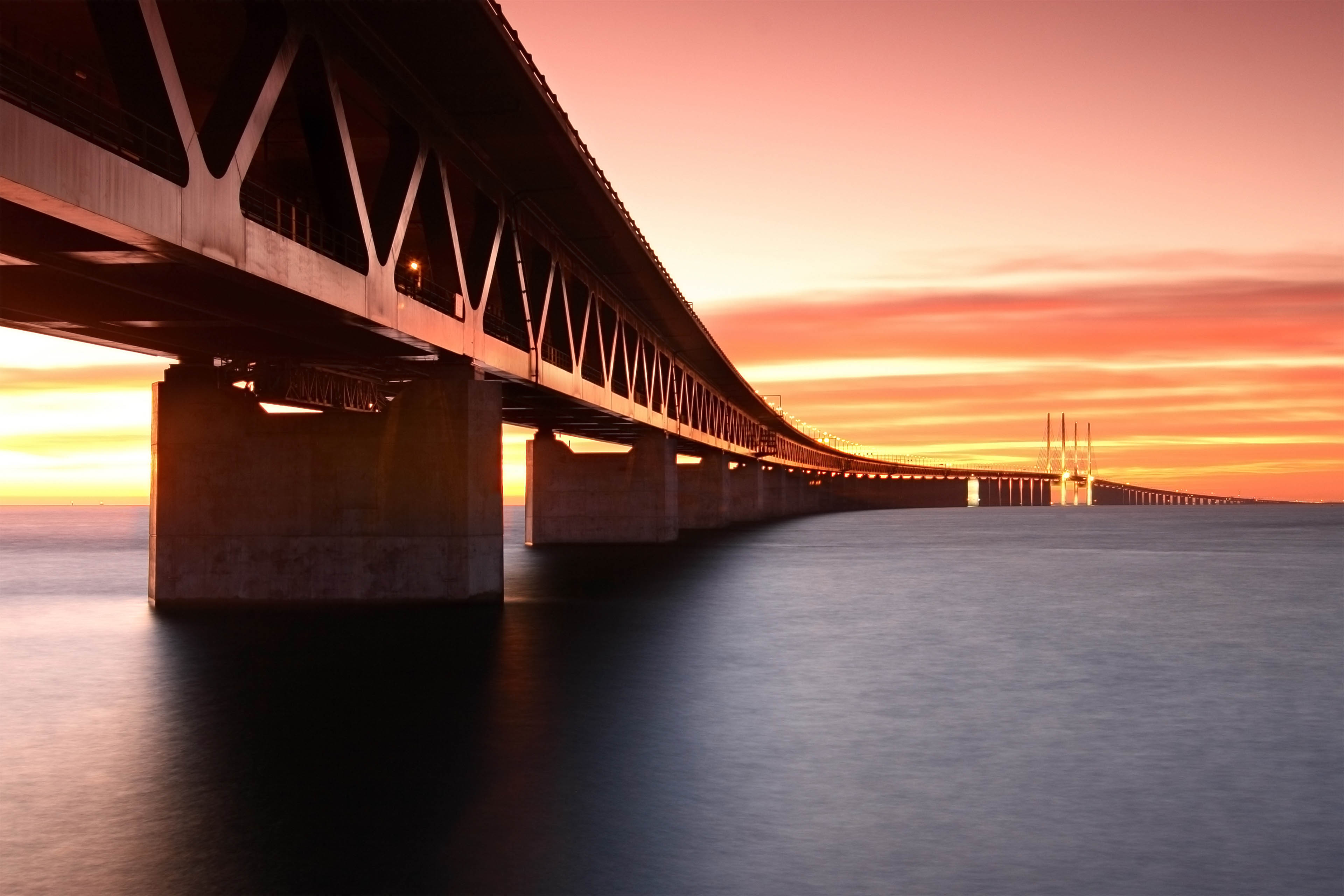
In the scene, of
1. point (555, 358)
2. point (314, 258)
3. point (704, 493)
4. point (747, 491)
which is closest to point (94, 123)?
point (314, 258)

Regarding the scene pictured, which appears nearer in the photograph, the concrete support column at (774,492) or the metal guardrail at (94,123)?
the metal guardrail at (94,123)

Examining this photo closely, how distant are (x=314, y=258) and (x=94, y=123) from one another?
589 centimetres

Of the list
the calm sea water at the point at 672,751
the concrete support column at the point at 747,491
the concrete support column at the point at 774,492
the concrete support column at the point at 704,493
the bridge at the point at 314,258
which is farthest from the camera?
the concrete support column at the point at 774,492

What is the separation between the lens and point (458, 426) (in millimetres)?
30422

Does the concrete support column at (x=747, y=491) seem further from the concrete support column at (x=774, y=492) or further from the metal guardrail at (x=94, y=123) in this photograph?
the metal guardrail at (x=94, y=123)

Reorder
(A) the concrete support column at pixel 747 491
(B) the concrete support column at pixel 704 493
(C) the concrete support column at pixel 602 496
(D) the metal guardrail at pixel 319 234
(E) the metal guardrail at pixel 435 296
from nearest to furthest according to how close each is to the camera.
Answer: (D) the metal guardrail at pixel 319 234 < (E) the metal guardrail at pixel 435 296 < (C) the concrete support column at pixel 602 496 < (B) the concrete support column at pixel 704 493 < (A) the concrete support column at pixel 747 491

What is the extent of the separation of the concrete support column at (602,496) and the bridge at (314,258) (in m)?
18.3

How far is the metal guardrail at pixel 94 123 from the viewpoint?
13.3 metres

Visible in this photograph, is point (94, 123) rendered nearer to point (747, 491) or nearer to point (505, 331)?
point (505, 331)

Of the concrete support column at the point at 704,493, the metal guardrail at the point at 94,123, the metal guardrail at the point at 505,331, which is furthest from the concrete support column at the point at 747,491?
the metal guardrail at the point at 94,123

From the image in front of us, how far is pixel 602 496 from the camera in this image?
2788 inches

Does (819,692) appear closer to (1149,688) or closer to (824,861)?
(1149,688)

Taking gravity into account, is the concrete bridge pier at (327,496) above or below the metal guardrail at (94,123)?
below

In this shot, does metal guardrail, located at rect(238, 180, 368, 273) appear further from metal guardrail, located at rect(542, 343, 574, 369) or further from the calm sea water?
metal guardrail, located at rect(542, 343, 574, 369)
